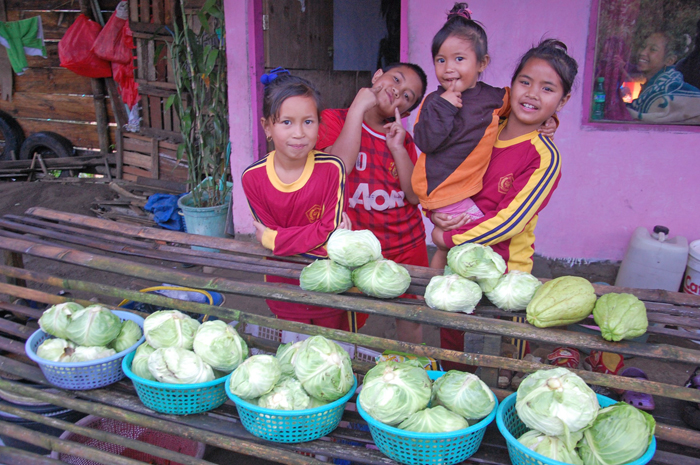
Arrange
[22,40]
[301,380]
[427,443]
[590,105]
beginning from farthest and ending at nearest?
[22,40]
[590,105]
[301,380]
[427,443]

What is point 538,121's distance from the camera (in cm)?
232

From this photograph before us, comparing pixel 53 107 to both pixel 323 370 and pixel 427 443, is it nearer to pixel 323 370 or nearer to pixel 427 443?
pixel 323 370

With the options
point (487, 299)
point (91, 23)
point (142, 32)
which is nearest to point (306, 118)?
point (487, 299)

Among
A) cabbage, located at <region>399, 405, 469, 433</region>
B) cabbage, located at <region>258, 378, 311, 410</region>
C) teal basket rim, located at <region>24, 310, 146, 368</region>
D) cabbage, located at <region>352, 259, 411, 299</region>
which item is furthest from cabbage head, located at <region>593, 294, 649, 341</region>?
teal basket rim, located at <region>24, 310, 146, 368</region>

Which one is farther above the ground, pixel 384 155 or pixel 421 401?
pixel 384 155

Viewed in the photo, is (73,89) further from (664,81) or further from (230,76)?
(664,81)

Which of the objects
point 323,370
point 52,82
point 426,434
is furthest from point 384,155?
point 52,82

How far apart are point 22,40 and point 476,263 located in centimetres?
949

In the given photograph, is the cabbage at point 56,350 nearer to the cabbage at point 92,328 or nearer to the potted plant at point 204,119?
the cabbage at point 92,328

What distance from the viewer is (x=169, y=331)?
2.02 m

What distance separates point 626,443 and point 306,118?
1856mm

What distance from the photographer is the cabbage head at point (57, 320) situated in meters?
2.18

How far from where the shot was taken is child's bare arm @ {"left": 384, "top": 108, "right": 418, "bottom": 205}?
106 inches

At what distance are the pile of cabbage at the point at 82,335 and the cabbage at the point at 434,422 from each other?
1350mm
